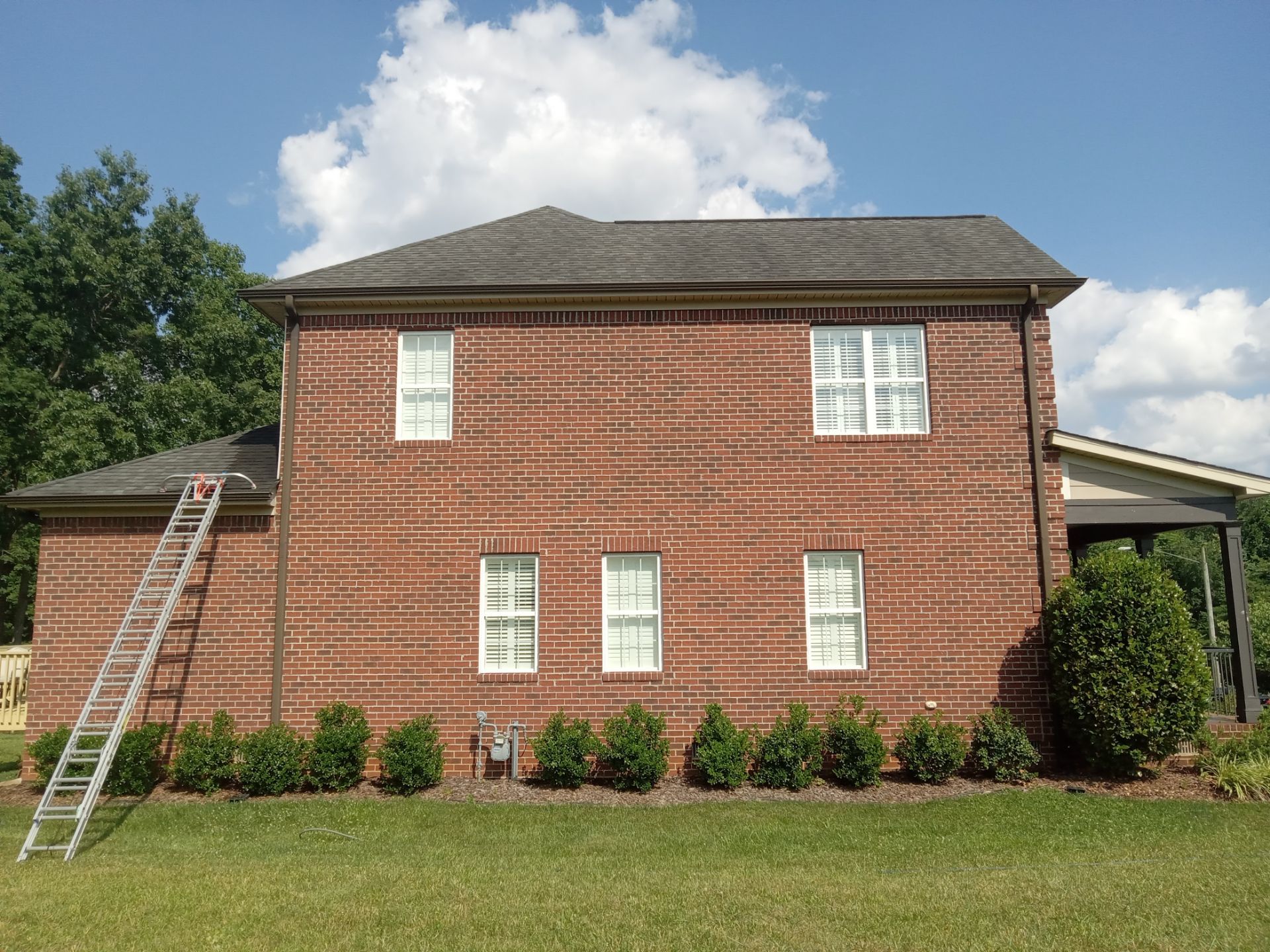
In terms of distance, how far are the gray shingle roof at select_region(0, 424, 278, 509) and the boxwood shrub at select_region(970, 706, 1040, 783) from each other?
964 centimetres

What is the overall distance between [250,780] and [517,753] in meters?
3.17

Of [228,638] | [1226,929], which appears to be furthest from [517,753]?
[1226,929]

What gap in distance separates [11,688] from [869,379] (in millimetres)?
17619

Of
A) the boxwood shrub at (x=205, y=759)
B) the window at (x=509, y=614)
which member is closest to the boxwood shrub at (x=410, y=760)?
the window at (x=509, y=614)

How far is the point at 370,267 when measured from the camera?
12.9 meters

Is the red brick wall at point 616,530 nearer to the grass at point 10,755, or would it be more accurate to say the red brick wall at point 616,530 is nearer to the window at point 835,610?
the window at point 835,610

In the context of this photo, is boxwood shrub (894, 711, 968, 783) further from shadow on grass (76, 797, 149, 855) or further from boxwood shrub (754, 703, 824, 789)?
shadow on grass (76, 797, 149, 855)

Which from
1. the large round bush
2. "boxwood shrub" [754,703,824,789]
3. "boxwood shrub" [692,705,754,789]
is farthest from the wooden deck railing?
the large round bush

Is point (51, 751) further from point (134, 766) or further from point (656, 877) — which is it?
point (656, 877)

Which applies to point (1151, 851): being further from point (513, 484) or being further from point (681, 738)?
point (513, 484)

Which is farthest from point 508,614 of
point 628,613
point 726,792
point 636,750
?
point 726,792

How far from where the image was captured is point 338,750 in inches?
423

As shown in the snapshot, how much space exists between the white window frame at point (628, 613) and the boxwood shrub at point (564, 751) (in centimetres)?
93

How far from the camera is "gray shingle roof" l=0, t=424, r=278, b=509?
37.8ft
